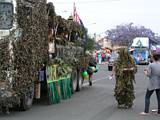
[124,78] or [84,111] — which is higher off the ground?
[124,78]

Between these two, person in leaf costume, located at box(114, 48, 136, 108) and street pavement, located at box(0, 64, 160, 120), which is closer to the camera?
street pavement, located at box(0, 64, 160, 120)

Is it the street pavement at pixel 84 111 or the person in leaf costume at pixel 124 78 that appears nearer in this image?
the street pavement at pixel 84 111

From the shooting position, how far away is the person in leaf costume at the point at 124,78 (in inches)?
543

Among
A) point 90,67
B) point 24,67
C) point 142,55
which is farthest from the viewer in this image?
point 142,55

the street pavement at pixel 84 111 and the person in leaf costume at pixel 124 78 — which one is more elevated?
the person in leaf costume at pixel 124 78

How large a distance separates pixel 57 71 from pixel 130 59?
8.03ft

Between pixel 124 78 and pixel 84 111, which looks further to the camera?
pixel 124 78

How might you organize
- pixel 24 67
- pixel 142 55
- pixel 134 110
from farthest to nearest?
pixel 142 55 → pixel 134 110 → pixel 24 67

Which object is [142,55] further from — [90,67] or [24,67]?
[24,67]

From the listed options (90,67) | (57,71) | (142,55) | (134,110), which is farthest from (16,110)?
(142,55)

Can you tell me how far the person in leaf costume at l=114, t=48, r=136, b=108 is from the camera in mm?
13797

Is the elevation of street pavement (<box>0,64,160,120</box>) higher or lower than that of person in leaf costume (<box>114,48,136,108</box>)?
lower

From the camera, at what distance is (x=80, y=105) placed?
14.4m

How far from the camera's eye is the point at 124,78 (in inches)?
549
